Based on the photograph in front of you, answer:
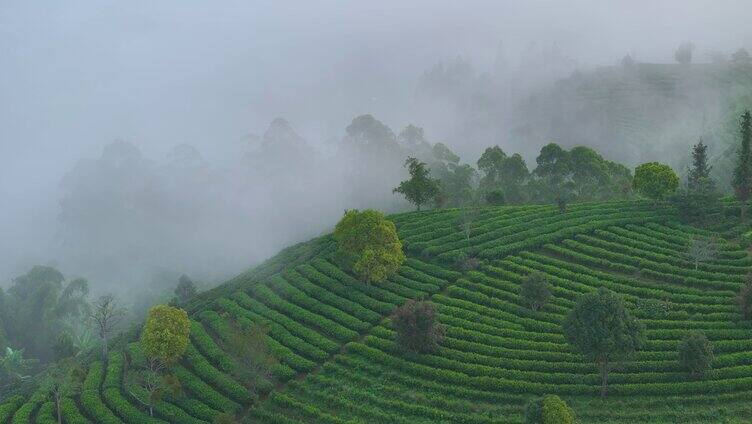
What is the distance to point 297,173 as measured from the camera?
137500 mm

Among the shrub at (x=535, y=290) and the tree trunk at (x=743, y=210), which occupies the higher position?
the tree trunk at (x=743, y=210)

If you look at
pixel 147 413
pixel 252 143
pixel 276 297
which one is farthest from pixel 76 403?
pixel 252 143

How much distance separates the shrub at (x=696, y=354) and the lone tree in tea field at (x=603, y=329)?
3428 mm

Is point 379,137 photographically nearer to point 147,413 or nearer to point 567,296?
point 567,296

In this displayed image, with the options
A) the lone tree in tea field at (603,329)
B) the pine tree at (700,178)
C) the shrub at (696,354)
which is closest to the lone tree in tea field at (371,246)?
the lone tree in tea field at (603,329)

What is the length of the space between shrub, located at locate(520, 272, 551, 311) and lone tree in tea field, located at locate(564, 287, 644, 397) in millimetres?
10527

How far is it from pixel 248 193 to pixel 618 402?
323ft

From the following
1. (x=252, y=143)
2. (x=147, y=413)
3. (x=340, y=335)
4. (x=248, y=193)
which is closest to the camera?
(x=147, y=413)

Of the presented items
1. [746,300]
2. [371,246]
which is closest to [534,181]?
[371,246]

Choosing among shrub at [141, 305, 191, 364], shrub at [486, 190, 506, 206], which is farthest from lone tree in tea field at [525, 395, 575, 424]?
shrub at [486, 190, 506, 206]

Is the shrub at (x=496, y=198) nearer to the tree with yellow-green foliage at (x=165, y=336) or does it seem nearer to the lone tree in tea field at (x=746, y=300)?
the lone tree in tea field at (x=746, y=300)

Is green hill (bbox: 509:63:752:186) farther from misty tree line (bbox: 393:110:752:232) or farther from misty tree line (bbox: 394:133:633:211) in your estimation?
misty tree line (bbox: 394:133:633:211)

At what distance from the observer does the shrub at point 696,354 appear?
46.3 meters

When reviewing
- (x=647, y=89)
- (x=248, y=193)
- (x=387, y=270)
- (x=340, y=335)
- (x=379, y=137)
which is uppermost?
(x=647, y=89)
